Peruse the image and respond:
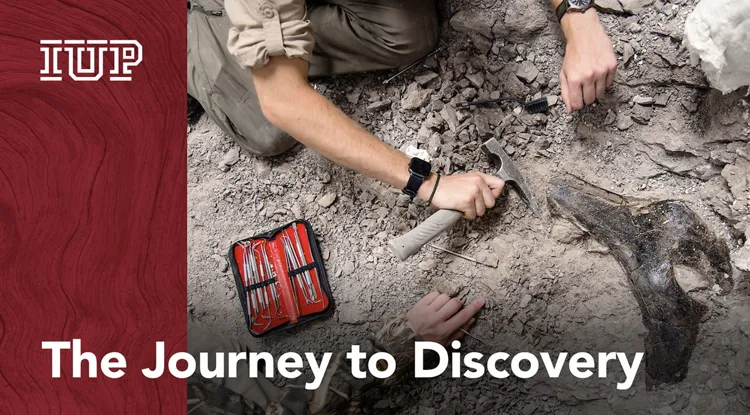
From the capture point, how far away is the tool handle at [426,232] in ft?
5.67

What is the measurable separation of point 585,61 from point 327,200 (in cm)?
94

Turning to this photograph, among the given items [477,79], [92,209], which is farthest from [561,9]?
[92,209]

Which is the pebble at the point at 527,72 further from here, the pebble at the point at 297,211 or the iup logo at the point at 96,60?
the iup logo at the point at 96,60

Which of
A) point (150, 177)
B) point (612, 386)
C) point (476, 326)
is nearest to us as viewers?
point (612, 386)

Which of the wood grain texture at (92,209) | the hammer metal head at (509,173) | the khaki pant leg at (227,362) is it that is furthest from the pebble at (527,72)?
the khaki pant leg at (227,362)

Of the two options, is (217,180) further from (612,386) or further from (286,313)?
(612,386)

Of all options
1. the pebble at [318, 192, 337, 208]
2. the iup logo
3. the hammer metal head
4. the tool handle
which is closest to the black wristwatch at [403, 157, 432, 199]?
the tool handle

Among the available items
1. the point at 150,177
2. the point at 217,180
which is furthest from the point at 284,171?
the point at 150,177

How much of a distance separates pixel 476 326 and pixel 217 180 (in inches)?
41.3

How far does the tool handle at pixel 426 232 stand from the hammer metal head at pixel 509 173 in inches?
8.5

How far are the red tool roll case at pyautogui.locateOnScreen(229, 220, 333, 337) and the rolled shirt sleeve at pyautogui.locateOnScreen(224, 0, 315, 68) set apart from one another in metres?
0.68

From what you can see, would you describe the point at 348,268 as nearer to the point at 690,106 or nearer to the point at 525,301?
the point at 525,301

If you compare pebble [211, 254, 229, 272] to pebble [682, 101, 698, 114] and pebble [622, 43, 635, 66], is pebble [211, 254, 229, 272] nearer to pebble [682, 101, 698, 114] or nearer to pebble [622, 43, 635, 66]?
pebble [622, 43, 635, 66]

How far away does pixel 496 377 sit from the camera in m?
1.80
